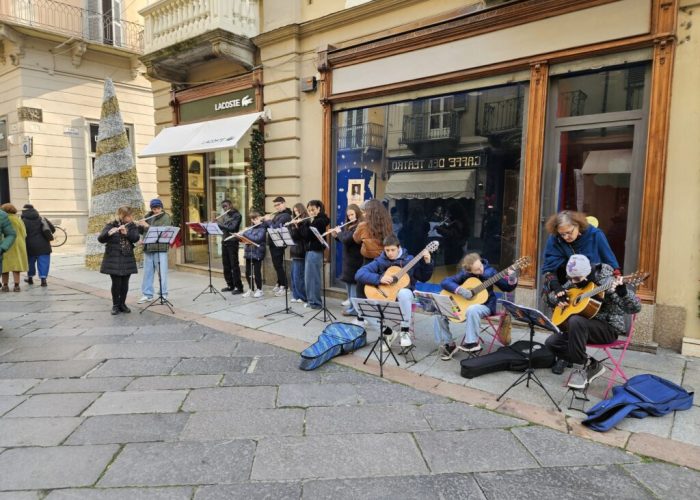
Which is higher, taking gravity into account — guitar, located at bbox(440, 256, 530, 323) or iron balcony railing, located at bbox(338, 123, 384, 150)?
iron balcony railing, located at bbox(338, 123, 384, 150)

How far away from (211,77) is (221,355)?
7.42m

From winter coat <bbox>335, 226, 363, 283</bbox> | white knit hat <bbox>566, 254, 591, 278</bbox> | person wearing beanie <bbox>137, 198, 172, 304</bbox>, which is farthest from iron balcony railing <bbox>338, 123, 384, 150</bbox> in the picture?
white knit hat <bbox>566, 254, 591, 278</bbox>

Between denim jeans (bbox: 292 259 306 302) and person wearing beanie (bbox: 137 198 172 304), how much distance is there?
84.8 inches

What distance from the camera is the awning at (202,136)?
909 cm

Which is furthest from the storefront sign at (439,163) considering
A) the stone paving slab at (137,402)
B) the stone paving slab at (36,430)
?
the stone paving slab at (36,430)

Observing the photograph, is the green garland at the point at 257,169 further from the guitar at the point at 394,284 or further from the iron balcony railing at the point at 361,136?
the guitar at the point at 394,284

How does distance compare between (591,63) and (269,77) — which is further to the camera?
(269,77)

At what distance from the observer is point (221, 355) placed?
538cm

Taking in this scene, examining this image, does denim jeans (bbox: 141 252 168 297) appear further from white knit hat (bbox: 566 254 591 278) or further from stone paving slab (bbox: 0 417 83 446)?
white knit hat (bbox: 566 254 591 278)

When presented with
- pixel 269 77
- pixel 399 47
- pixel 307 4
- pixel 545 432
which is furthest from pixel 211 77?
pixel 545 432

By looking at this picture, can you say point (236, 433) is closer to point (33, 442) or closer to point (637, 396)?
point (33, 442)

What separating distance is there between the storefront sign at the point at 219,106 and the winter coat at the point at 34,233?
3.83 meters

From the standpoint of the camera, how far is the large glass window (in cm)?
670

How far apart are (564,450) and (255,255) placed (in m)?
6.04
